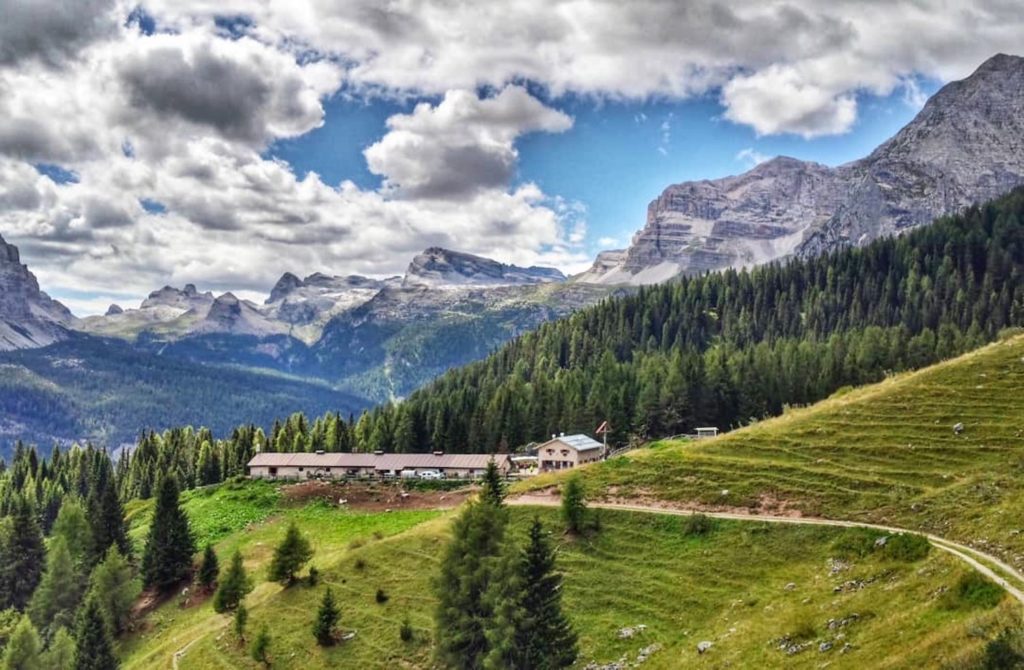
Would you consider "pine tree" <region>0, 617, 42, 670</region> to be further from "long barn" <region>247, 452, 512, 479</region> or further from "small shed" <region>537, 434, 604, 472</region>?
"small shed" <region>537, 434, 604, 472</region>

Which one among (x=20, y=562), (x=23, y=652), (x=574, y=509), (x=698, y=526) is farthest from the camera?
(x=20, y=562)

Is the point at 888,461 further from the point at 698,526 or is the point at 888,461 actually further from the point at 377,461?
the point at 377,461

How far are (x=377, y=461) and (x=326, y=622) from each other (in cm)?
6907

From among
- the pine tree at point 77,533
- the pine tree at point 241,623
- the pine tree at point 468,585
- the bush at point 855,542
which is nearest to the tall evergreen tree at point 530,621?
the pine tree at point 468,585

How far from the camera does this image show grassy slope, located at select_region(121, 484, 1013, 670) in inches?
1529

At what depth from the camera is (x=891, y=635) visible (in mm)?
36594

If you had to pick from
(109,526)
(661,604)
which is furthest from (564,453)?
(109,526)

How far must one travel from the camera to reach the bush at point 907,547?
47763 millimetres

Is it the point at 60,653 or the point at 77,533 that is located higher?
the point at 77,533

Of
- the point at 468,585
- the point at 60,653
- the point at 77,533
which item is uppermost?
the point at 468,585

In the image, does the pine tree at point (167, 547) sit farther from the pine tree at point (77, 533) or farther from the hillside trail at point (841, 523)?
the hillside trail at point (841, 523)

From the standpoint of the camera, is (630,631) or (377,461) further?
(377,461)

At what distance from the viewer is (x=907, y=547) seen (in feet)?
161

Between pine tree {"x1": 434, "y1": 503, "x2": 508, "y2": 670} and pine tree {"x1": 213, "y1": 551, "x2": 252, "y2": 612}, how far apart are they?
32.1 metres
